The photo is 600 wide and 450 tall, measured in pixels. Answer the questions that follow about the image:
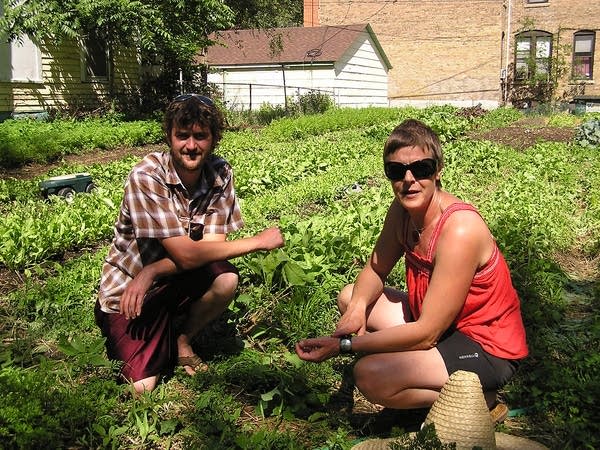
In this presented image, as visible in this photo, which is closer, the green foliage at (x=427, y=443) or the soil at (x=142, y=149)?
the green foliage at (x=427, y=443)

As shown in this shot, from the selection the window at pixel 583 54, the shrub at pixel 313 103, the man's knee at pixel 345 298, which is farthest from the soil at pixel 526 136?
the window at pixel 583 54

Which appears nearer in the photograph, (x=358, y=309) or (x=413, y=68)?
(x=358, y=309)

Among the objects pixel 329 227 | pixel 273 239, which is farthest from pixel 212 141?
pixel 329 227

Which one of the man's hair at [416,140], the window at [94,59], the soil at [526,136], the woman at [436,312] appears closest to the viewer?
the woman at [436,312]

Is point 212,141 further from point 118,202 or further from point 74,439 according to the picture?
point 118,202

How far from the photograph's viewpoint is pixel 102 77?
19250mm

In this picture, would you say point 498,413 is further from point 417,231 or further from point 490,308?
point 417,231

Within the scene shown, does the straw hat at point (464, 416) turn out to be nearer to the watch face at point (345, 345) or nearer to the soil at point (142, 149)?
the watch face at point (345, 345)

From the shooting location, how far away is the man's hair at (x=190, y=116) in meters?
3.32

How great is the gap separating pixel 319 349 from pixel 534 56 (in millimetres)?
34046

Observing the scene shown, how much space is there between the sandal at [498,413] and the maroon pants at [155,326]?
1575 millimetres

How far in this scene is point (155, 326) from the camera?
342 centimetres

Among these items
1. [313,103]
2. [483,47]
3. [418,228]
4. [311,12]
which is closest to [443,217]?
[418,228]

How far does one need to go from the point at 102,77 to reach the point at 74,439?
18019 mm
